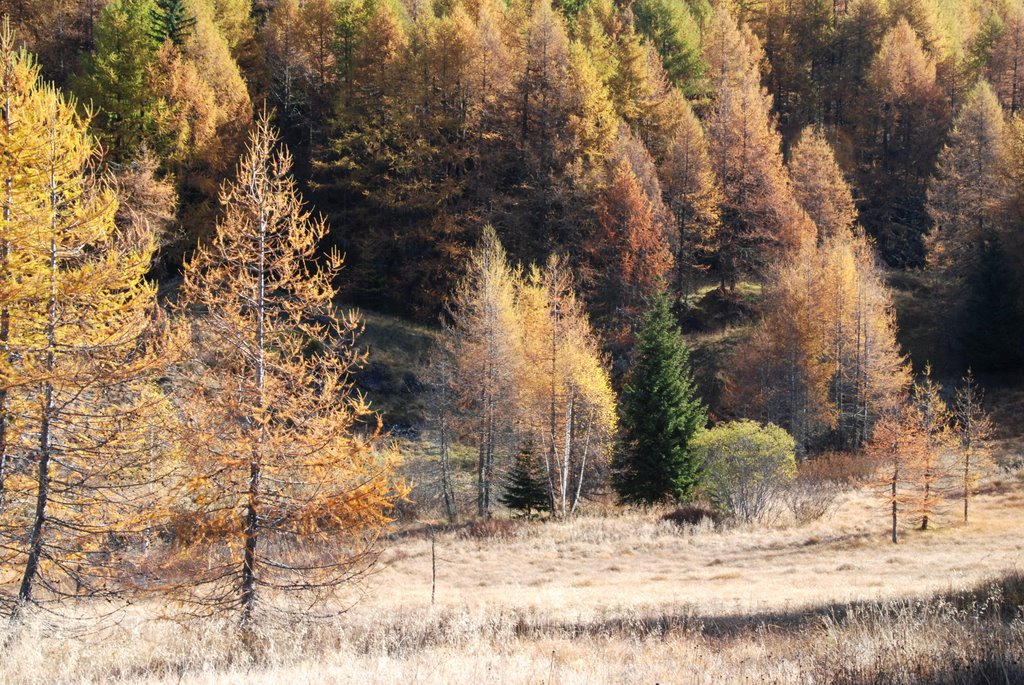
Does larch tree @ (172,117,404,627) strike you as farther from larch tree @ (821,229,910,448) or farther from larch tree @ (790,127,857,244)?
larch tree @ (790,127,857,244)

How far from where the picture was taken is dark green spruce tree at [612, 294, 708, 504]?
92.6 ft

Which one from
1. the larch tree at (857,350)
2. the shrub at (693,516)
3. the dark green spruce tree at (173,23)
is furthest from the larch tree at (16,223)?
the dark green spruce tree at (173,23)

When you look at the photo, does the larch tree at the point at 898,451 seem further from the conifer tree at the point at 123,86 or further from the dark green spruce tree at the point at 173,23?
the dark green spruce tree at the point at 173,23

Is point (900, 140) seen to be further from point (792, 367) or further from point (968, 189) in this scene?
point (792, 367)

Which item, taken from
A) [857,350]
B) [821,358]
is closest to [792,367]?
[821,358]

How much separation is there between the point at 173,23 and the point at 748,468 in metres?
40.7

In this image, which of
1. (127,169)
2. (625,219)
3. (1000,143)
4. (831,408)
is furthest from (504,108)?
(1000,143)

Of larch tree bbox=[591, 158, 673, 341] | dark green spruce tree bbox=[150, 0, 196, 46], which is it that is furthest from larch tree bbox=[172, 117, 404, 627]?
dark green spruce tree bbox=[150, 0, 196, 46]

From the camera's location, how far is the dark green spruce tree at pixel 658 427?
1112 inches

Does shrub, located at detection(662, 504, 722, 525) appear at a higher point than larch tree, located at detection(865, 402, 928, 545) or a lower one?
lower

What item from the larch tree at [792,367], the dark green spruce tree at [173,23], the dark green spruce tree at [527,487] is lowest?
the dark green spruce tree at [527,487]

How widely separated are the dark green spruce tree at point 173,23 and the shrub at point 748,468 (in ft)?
125

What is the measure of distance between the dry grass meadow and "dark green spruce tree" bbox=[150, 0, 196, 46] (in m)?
35.7

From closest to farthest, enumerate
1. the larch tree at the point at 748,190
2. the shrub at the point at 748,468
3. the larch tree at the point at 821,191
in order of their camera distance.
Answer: the shrub at the point at 748,468
the larch tree at the point at 748,190
the larch tree at the point at 821,191
